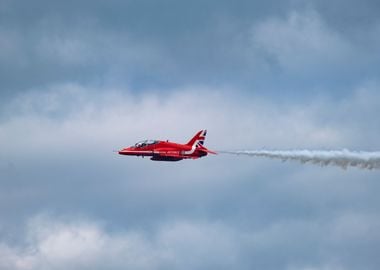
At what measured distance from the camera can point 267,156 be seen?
423 ft

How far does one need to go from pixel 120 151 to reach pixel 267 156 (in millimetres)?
38954

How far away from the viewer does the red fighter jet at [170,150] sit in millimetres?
152500

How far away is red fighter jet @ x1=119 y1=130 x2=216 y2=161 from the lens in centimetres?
15250

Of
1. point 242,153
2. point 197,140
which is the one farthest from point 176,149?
point 242,153

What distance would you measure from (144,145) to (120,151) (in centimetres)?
510

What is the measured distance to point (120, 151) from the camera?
514 ft

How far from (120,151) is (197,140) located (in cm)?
1602

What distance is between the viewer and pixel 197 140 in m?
155

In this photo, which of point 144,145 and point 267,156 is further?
point 144,145

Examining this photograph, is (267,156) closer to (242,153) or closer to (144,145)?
(242,153)

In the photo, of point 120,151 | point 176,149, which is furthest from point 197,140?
point 120,151

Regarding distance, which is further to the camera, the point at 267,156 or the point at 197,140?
the point at 197,140

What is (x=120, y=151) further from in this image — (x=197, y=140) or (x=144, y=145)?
(x=197, y=140)

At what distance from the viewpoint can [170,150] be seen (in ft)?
504
